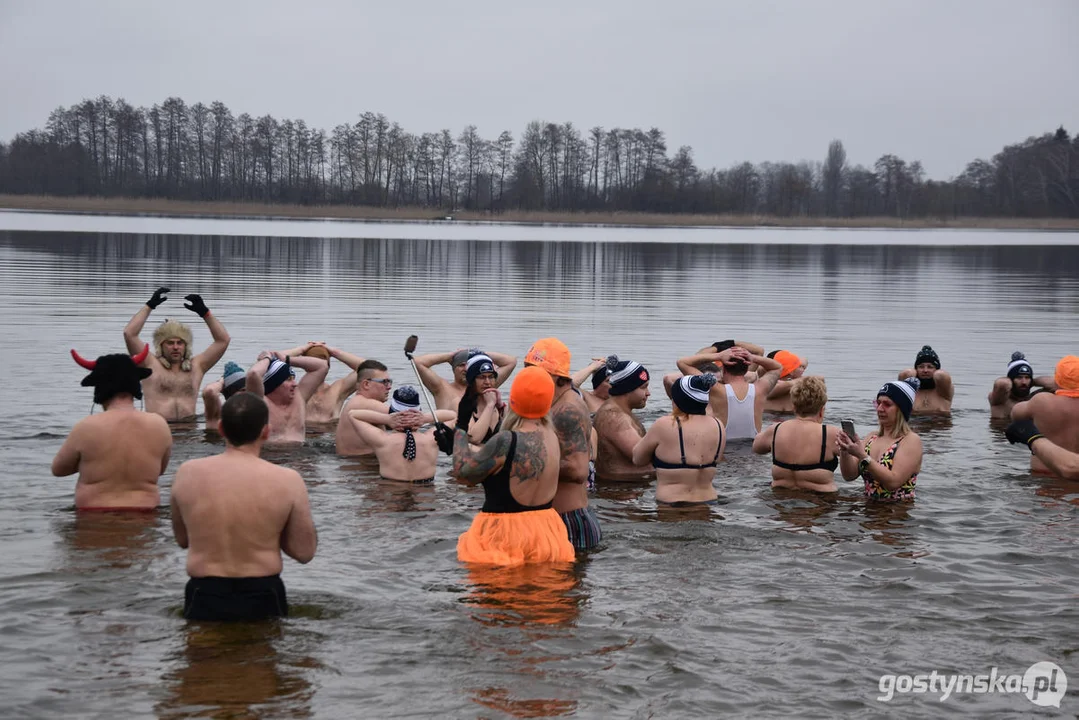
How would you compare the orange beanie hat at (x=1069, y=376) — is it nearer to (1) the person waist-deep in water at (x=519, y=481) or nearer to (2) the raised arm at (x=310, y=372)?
(1) the person waist-deep in water at (x=519, y=481)

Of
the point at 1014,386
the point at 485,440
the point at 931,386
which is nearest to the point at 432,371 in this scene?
the point at 485,440

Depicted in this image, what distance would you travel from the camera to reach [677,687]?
6.95 meters

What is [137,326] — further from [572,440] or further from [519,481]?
[519,481]

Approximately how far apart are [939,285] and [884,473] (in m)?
34.8

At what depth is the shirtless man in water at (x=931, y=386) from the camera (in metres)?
16.0

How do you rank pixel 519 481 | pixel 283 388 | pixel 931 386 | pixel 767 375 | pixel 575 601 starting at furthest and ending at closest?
1. pixel 931 386
2. pixel 767 375
3. pixel 283 388
4. pixel 519 481
5. pixel 575 601

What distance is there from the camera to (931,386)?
651 inches

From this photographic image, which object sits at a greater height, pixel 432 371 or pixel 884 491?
pixel 432 371

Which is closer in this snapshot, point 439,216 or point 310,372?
point 310,372

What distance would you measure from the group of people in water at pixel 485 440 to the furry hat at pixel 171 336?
30 mm

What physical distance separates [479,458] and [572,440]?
100 cm

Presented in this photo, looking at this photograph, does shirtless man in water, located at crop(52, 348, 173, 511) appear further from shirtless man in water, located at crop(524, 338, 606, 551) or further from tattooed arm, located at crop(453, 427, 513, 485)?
shirtless man in water, located at crop(524, 338, 606, 551)

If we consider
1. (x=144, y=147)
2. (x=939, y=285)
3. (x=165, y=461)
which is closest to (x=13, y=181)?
(x=144, y=147)

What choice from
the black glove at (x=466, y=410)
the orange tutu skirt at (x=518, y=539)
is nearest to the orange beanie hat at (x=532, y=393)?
the orange tutu skirt at (x=518, y=539)
